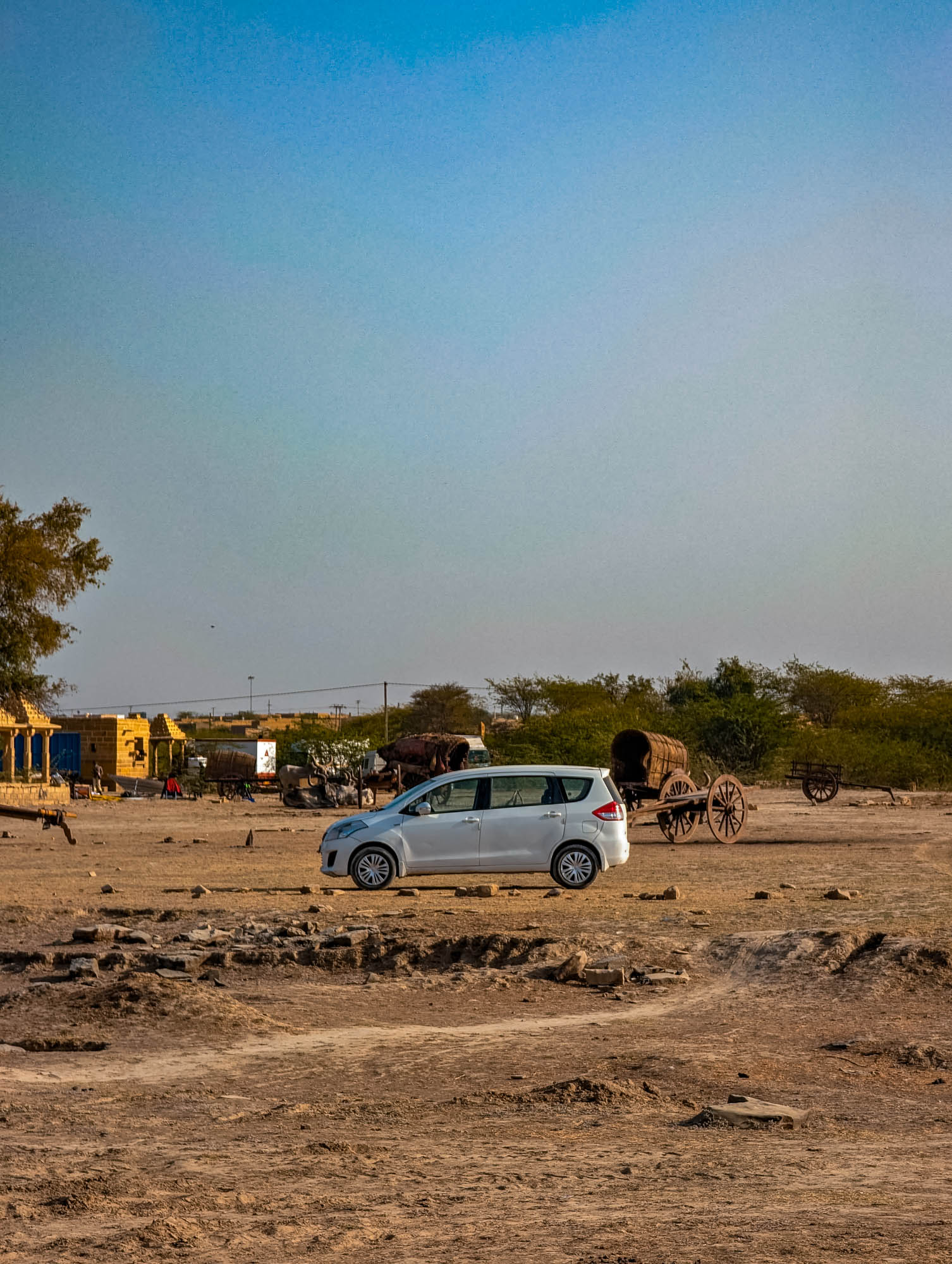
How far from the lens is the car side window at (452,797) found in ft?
61.4

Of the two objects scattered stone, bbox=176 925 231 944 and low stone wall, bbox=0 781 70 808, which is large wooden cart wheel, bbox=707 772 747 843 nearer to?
scattered stone, bbox=176 925 231 944

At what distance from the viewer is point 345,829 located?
62.3 ft

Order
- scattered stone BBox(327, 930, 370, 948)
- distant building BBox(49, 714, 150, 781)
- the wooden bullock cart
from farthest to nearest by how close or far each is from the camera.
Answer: distant building BBox(49, 714, 150, 781), the wooden bullock cart, scattered stone BBox(327, 930, 370, 948)

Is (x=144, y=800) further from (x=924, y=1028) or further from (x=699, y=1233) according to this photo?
(x=699, y=1233)

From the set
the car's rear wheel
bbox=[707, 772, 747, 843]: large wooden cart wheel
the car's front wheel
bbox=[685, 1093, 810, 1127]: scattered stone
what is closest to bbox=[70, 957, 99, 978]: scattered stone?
the car's rear wheel

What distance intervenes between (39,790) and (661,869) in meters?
27.7

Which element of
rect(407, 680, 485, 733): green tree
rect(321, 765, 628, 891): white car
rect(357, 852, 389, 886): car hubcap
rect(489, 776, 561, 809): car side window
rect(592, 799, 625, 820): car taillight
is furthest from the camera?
rect(407, 680, 485, 733): green tree

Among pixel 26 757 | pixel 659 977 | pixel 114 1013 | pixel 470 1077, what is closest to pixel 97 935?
pixel 114 1013

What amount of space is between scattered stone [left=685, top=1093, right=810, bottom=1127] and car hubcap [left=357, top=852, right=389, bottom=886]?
1147 cm

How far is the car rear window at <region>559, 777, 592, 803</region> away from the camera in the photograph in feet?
62.1

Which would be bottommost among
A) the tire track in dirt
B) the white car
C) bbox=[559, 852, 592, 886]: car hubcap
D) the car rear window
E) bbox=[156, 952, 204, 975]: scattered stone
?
the tire track in dirt

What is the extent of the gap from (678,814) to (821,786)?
1819cm

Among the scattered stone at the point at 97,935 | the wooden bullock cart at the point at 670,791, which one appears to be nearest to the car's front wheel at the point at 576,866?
the scattered stone at the point at 97,935

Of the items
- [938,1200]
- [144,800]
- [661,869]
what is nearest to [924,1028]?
[938,1200]
